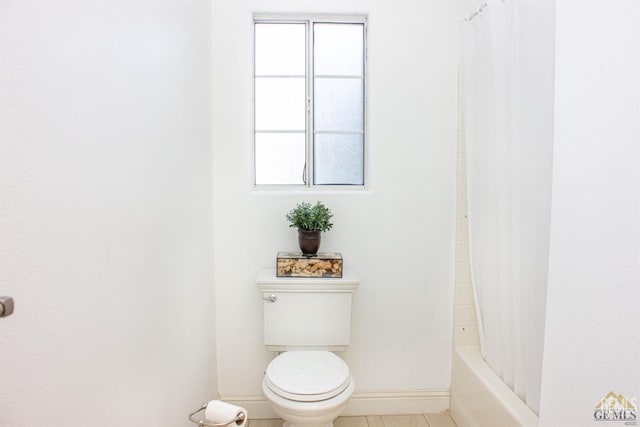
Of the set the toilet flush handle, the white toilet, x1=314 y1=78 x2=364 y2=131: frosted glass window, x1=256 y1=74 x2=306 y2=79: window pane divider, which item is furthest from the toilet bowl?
→ x1=256 y1=74 x2=306 y2=79: window pane divider

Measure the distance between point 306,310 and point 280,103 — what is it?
46.1 inches

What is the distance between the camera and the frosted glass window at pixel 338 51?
2211 millimetres

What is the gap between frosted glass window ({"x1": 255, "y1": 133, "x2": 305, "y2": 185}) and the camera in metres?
2.23

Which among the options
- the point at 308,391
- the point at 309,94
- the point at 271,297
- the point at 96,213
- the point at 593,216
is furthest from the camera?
the point at 309,94

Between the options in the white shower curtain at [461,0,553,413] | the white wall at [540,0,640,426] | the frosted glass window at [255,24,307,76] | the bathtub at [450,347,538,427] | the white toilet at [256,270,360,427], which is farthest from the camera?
the frosted glass window at [255,24,307,76]

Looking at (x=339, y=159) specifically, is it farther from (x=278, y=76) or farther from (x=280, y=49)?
(x=280, y=49)

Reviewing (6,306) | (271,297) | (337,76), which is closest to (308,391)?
(271,297)

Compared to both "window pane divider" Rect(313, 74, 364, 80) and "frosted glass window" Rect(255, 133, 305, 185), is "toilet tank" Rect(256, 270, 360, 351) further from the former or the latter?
"window pane divider" Rect(313, 74, 364, 80)

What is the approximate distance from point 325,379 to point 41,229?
1.24 metres

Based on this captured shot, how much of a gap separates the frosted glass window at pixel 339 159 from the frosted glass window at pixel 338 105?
63 mm

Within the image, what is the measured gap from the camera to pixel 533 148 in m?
1.44

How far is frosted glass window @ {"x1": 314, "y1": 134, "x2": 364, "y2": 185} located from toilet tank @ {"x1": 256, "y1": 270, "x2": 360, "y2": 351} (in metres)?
0.61

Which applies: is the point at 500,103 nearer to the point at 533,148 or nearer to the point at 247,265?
the point at 533,148

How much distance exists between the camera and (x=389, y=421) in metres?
2.10
